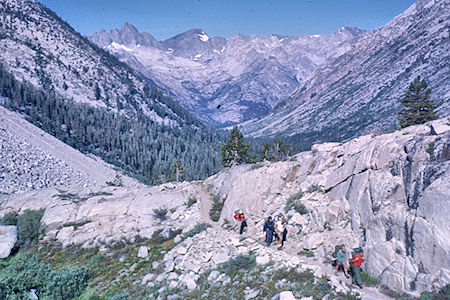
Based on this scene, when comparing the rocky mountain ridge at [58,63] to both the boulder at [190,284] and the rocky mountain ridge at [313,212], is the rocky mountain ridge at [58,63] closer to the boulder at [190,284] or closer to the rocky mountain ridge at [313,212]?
the rocky mountain ridge at [313,212]

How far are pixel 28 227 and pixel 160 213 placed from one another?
1353 centimetres

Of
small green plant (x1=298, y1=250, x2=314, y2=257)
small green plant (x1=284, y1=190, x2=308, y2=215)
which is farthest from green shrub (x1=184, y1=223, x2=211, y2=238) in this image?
small green plant (x1=298, y1=250, x2=314, y2=257)

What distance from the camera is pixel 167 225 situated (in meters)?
28.4

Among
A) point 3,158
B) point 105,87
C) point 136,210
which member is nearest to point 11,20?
point 105,87

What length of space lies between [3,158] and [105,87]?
12643 cm

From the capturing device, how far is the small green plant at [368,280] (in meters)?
14.5

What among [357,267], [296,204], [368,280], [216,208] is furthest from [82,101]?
[368,280]

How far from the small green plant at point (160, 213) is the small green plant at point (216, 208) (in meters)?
4.96

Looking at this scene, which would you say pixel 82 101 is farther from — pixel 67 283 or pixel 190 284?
pixel 190 284

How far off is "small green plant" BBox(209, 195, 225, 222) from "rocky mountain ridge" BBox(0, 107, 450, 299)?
0.49 meters

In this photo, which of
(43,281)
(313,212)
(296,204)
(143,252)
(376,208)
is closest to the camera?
(376,208)

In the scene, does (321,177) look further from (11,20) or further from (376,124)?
(11,20)

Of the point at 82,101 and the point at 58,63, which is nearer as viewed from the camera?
the point at 82,101

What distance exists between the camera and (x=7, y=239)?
27.9 meters
